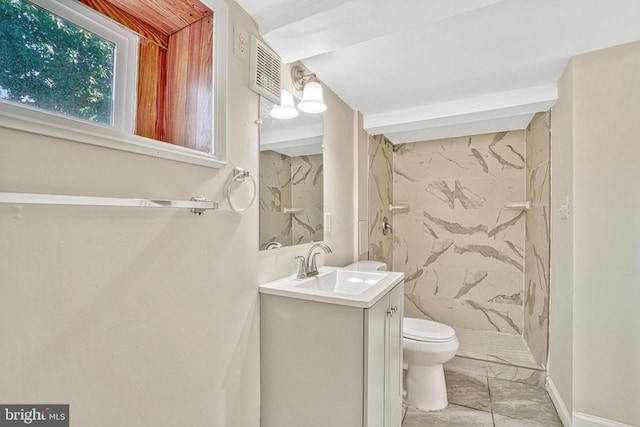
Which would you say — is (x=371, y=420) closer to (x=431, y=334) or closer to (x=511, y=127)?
(x=431, y=334)

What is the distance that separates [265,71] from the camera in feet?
4.59

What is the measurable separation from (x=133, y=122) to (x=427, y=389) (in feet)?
7.33

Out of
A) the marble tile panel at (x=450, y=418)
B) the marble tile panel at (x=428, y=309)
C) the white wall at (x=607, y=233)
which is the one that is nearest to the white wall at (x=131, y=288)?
the marble tile panel at (x=450, y=418)

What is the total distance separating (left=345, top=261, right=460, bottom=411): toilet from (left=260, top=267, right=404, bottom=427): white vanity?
0.48 meters

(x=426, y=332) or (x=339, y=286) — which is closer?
(x=339, y=286)

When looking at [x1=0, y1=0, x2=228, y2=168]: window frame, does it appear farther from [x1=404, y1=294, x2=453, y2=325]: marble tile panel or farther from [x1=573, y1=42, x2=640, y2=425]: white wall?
[x1=404, y1=294, x2=453, y2=325]: marble tile panel

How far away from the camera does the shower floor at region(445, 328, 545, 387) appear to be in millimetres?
2158

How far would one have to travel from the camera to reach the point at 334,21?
4.12 feet

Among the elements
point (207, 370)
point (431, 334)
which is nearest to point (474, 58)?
point (431, 334)

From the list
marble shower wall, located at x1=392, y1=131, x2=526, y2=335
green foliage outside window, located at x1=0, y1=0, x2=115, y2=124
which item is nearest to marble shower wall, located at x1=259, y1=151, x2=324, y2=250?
green foliage outside window, located at x1=0, y1=0, x2=115, y2=124

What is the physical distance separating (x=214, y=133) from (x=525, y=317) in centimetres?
309

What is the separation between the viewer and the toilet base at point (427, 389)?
1.91 metres

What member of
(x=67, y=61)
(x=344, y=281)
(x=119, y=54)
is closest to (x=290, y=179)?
(x=344, y=281)

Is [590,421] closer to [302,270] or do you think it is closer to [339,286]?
[339,286]
